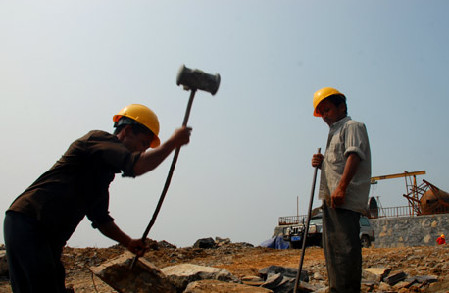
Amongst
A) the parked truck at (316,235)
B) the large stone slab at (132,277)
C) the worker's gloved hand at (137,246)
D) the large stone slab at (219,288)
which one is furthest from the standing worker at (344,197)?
the parked truck at (316,235)

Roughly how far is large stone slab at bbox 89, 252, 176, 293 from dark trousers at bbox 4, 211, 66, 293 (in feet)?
5.11

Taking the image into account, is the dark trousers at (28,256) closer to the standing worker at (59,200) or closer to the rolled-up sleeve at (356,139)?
the standing worker at (59,200)

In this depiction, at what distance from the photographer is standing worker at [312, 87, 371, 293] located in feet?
9.60

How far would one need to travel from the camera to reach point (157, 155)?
220 cm

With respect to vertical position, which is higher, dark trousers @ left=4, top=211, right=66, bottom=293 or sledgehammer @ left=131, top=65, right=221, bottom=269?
sledgehammer @ left=131, top=65, right=221, bottom=269

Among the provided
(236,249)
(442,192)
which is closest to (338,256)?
(236,249)

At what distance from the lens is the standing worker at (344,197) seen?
115 inches

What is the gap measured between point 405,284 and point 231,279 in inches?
80.7

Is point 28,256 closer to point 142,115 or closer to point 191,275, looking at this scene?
point 142,115

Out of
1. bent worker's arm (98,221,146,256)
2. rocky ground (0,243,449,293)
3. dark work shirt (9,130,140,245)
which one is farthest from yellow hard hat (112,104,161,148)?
rocky ground (0,243,449,293)

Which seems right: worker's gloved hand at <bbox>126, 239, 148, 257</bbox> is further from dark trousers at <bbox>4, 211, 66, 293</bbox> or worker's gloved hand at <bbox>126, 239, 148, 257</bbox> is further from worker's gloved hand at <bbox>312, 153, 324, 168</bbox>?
worker's gloved hand at <bbox>312, 153, 324, 168</bbox>

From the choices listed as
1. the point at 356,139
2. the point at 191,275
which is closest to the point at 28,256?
the point at 356,139

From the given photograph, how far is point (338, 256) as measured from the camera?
117 inches

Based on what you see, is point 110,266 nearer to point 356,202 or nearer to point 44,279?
point 44,279
